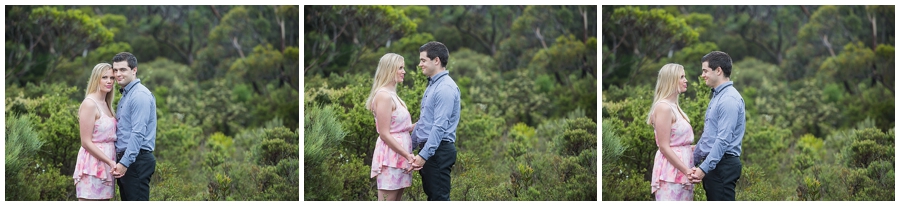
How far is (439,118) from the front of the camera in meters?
7.33

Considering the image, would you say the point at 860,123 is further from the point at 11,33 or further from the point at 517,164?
the point at 11,33

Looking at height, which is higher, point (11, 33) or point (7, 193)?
point (11, 33)

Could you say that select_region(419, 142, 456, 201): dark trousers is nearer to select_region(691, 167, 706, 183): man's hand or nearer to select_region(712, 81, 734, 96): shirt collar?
select_region(691, 167, 706, 183): man's hand

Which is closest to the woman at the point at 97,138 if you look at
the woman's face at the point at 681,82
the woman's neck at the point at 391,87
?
the woman's neck at the point at 391,87

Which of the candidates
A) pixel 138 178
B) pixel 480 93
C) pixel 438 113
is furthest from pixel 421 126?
pixel 138 178

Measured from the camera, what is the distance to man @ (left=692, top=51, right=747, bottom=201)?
7180 mm

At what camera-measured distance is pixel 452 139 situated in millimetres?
7434

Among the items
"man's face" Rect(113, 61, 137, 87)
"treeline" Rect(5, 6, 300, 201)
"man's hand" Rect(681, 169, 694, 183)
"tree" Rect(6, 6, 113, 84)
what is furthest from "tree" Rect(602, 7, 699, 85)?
"tree" Rect(6, 6, 113, 84)

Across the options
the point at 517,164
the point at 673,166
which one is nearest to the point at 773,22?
the point at 673,166

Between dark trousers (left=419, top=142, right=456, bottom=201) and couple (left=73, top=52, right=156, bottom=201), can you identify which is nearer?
couple (left=73, top=52, right=156, bottom=201)

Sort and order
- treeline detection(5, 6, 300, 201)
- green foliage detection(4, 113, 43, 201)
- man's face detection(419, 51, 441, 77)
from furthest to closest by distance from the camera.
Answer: treeline detection(5, 6, 300, 201) < green foliage detection(4, 113, 43, 201) < man's face detection(419, 51, 441, 77)

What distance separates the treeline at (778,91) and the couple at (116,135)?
126 inches
